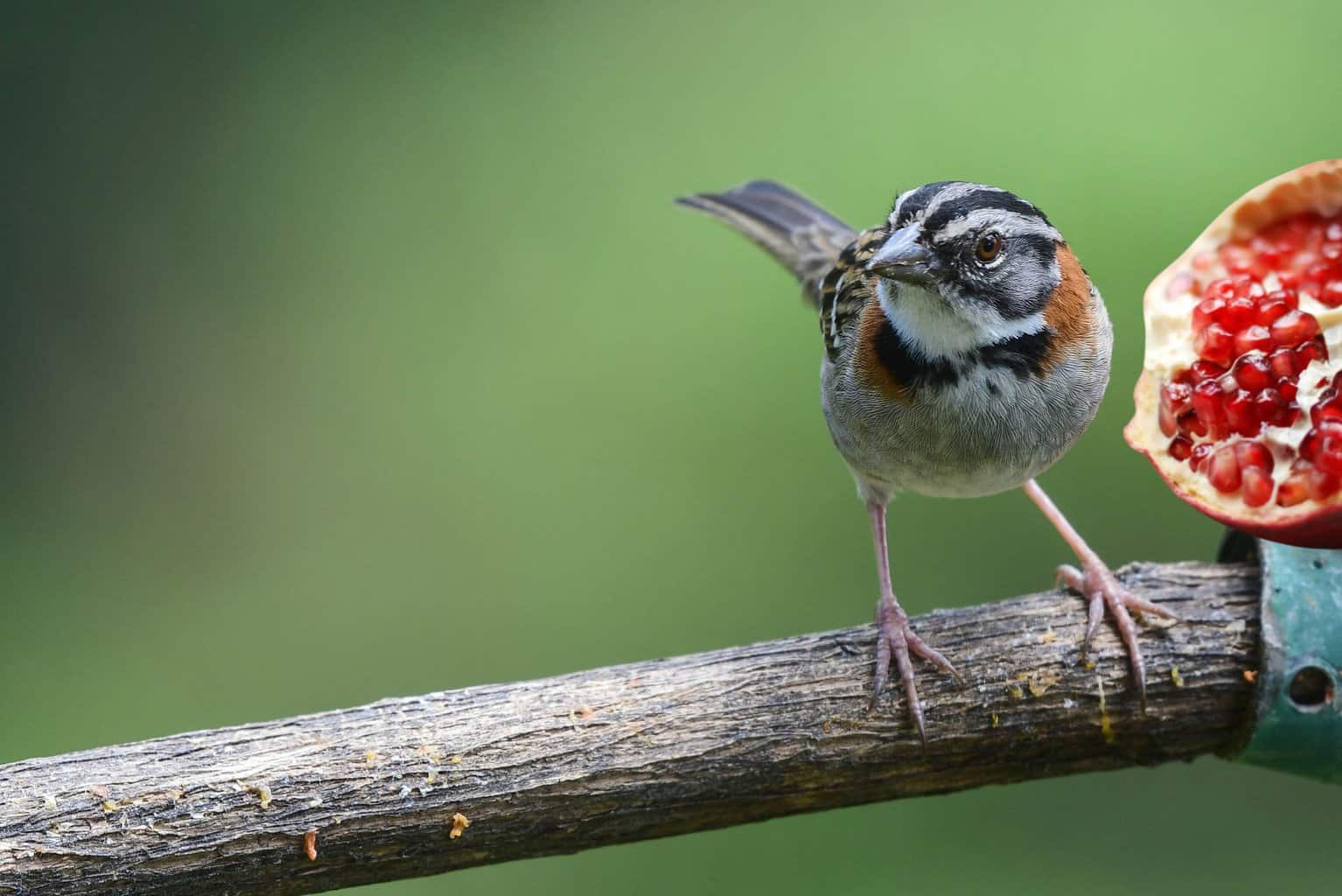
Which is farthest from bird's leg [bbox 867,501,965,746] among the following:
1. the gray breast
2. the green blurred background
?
the green blurred background

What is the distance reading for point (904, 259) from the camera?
Answer: 2525 mm

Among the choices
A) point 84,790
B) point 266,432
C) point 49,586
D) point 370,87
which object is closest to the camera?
point 84,790

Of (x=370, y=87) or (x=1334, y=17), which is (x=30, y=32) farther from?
(x=1334, y=17)

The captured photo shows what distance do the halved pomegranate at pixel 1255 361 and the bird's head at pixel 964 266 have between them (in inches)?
12.5

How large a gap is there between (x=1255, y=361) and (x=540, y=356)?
128 inches

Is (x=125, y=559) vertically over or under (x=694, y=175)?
under

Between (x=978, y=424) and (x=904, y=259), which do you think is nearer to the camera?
(x=904, y=259)

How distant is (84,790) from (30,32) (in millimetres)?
4334

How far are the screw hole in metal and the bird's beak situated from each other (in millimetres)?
1012

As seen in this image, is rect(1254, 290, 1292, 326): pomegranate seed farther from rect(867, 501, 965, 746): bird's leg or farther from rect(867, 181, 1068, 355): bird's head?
rect(867, 501, 965, 746): bird's leg

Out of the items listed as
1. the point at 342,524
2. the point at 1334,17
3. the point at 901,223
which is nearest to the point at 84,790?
the point at 901,223

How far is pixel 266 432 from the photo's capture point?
5.81 meters

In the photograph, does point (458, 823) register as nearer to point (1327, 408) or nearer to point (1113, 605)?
point (1113, 605)

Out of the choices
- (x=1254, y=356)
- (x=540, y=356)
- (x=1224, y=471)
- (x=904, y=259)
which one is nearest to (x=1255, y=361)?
(x=1254, y=356)
